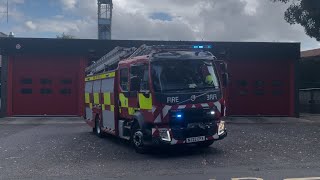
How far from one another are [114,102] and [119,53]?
186 centimetres

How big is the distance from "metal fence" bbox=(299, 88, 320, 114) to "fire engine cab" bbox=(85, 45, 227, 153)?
1652cm

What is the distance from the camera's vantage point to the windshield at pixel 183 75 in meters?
11.1

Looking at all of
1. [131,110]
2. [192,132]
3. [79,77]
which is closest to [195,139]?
[192,132]

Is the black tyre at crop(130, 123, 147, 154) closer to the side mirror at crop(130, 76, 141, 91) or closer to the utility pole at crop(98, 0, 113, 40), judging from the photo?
the side mirror at crop(130, 76, 141, 91)

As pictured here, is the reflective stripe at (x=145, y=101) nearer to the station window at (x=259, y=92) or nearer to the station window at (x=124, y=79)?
the station window at (x=124, y=79)

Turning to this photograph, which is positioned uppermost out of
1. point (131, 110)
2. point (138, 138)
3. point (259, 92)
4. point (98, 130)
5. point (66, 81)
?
point (66, 81)

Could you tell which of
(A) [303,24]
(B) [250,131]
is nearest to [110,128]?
(B) [250,131]

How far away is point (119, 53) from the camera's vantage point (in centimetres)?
1445

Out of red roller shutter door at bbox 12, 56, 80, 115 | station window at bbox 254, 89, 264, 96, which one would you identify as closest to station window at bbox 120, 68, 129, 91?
red roller shutter door at bbox 12, 56, 80, 115

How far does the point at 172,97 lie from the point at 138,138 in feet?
5.35

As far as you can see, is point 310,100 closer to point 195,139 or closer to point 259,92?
point 259,92

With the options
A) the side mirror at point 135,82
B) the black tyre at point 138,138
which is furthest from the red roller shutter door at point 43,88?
the side mirror at point 135,82

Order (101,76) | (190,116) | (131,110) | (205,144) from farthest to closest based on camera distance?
(101,76) < (205,144) < (131,110) < (190,116)

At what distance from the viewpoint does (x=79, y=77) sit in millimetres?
24609
